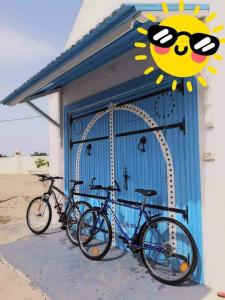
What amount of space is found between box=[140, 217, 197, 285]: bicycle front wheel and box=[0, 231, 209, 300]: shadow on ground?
5.8 inches

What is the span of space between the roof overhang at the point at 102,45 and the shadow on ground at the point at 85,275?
285cm

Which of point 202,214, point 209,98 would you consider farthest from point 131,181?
point 209,98

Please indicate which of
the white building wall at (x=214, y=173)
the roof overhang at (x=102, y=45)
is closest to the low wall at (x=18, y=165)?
the roof overhang at (x=102, y=45)

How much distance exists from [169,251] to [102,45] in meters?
2.64

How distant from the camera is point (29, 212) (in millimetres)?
6273

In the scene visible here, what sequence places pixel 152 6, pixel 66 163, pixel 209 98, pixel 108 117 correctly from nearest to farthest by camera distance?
pixel 152 6 < pixel 209 98 < pixel 108 117 < pixel 66 163

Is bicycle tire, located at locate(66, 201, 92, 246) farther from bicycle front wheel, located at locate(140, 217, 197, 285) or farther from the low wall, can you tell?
the low wall

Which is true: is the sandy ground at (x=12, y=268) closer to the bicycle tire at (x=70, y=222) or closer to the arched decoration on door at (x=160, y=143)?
the bicycle tire at (x=70, y=222)

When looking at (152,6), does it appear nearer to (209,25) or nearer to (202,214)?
(209,25)

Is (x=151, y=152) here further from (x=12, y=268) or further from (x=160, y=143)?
(x=12, y=268)

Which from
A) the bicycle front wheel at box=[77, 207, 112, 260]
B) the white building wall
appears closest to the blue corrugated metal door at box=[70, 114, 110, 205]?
the bicycle front wheel at box=[77, 207, 112, 260]

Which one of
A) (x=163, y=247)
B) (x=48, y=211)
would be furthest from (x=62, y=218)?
(x=163, y=247)

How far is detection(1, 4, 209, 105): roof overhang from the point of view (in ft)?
9.22

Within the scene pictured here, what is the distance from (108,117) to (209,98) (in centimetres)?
220
